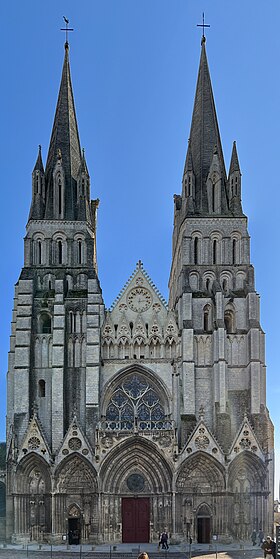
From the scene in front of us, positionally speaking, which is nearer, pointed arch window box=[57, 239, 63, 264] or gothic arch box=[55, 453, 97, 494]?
gothic arch box=[55, 453, 97, 494]

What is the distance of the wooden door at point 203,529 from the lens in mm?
49906

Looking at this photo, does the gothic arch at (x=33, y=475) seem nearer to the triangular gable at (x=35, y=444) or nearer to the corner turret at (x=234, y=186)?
the triangular gable at (x=35, y=444)

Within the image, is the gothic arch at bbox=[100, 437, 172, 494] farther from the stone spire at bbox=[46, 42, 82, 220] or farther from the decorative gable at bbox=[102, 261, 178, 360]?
the stone spire at bbox=[46, 42, 82, 220]

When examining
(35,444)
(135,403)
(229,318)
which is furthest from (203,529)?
(229,318)

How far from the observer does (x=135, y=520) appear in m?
51.1

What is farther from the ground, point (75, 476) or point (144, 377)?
point (144, 377)

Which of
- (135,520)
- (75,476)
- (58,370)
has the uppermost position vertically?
(58,370)

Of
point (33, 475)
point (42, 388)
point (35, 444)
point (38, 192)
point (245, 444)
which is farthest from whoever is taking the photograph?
point (38, 192)

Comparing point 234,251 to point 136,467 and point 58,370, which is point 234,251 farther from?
point 136,467

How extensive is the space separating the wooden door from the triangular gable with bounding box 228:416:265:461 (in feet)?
13.3

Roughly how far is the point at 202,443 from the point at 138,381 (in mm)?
6511

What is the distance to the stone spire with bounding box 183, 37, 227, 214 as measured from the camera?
5809 cm

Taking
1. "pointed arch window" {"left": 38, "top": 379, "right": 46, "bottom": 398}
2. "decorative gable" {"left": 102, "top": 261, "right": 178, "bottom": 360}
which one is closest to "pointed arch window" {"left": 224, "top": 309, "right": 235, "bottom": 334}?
"decorative gable" {"left": 102, "top": 261, "right": 178, "bottom": 360}

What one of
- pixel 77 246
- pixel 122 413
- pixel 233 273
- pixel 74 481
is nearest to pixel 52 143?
pixel 77 246
